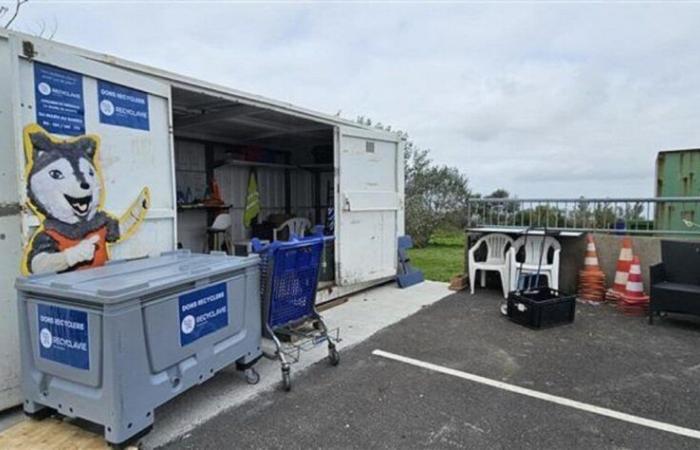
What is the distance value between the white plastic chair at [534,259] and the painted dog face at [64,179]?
16.0 feet

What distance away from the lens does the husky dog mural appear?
2.27 m

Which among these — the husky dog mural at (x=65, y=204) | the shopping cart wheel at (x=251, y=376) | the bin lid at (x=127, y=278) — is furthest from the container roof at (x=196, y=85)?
the shopping cart wheel at (x=251, y=376)

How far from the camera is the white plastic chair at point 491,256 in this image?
5531mm

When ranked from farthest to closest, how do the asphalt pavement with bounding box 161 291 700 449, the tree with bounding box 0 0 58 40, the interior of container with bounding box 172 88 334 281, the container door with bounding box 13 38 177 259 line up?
1. the tree with bounding box 0 0 58 40
2. the interior of container with bounding box 172 88 334 281
3. the container door with bounding box 13 38 177 259
4. the asphalt pavement with bounding box 161 291 700 449

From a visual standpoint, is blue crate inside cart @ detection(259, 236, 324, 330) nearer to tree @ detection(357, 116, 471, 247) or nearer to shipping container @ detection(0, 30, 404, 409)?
shipping container @ detection(0, 30, 404, 409)

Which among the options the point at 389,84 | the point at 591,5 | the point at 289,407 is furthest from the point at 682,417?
the point at 389,84

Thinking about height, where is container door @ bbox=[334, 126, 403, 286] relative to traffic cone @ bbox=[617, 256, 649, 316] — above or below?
above

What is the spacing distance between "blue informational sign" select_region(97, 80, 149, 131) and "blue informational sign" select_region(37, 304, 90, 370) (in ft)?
4.70

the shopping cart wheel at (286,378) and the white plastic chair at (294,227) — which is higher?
the white plastic chair at (294,227)

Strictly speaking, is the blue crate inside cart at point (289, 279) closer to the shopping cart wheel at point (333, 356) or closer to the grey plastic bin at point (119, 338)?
the shopping cart wheel at point (333, 356)

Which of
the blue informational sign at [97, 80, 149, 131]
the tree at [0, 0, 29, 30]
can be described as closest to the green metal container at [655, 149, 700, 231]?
the blue informational sign at [97, 80, 149, 131]

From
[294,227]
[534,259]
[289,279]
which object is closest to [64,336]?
[289,279]

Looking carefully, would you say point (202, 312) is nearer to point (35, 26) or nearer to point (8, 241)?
point (8, 241)

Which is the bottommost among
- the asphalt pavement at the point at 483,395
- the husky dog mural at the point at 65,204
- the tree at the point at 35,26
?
the asphalt pavement at the point at 483,395
